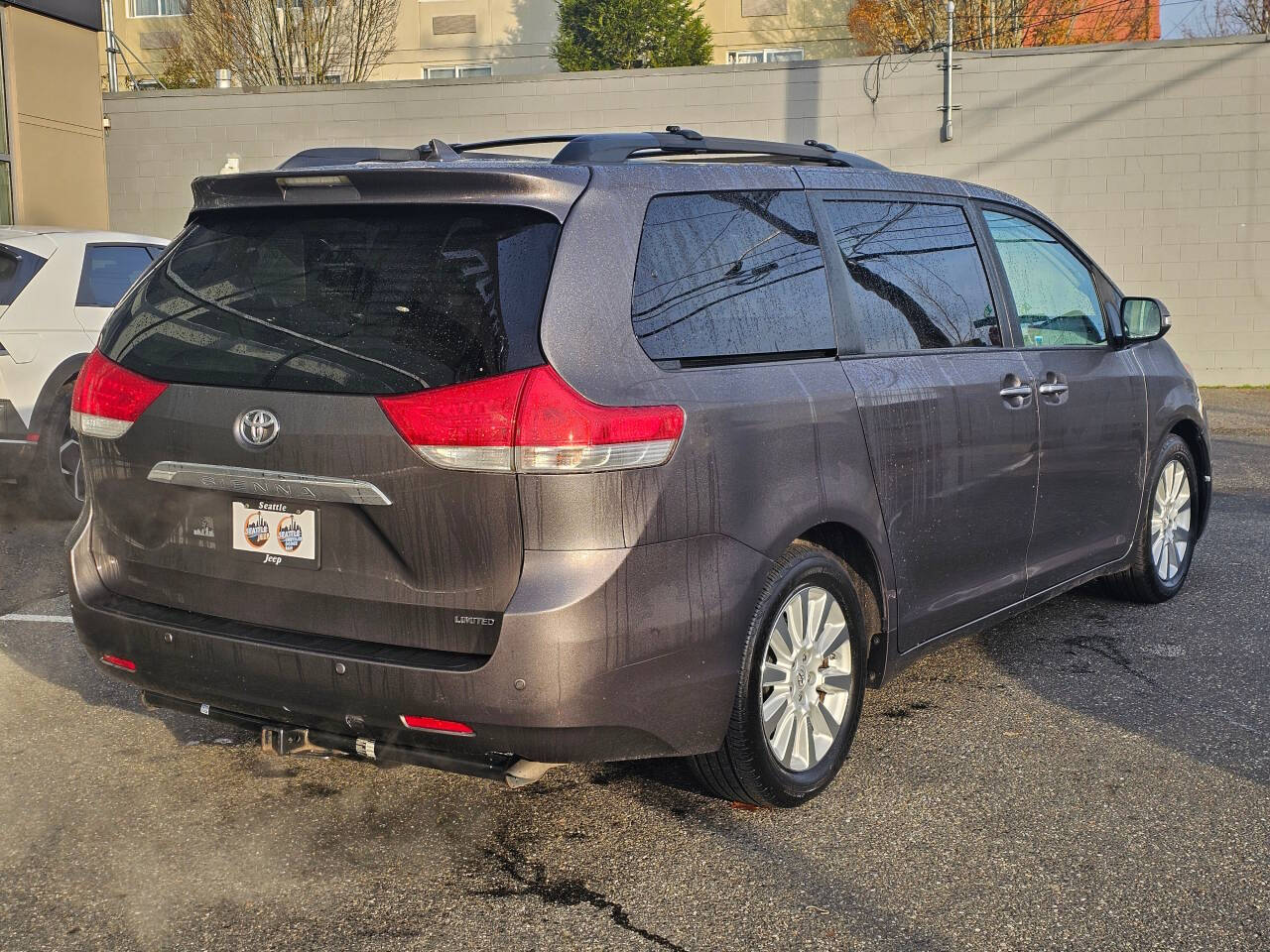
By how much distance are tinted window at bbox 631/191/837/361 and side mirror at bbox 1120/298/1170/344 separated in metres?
2.18

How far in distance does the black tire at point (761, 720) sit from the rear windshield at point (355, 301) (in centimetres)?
96

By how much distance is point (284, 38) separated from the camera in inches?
917

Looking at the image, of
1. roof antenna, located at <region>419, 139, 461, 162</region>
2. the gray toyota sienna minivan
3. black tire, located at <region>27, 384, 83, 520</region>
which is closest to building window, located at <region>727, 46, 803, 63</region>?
black tire, located at <region>27, 384, 83, 520</region>

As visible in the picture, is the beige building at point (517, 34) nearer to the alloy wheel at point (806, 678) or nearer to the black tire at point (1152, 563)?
the black tire at point (1152, 563)

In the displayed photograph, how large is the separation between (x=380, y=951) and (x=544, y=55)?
25948mm

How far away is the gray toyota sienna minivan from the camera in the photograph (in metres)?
3.17

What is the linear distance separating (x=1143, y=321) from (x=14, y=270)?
243 inches

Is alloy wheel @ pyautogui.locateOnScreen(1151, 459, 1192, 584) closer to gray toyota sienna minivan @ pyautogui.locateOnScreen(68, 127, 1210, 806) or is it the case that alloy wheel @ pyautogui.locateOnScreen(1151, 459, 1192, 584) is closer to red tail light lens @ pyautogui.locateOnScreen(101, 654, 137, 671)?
gray toyota sienna minivan @ pyautogui.locateOnScreen(68, 127, 1210, 806)

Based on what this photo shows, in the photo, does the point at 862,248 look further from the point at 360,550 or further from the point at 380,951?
the point at 380,951

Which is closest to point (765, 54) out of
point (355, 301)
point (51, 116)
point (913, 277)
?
point (51, 116)

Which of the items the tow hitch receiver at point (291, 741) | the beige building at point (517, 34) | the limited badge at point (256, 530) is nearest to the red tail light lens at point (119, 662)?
the tow hitch receiver at point (291, 741)

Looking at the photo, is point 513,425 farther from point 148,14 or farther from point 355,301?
point 148,14

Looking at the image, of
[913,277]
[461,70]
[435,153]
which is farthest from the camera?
[461,70]

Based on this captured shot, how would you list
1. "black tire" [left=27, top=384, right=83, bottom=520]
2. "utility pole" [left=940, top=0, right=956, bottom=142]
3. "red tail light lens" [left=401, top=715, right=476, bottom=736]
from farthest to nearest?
"utility pole" [left=940, top=0, right=956, bottom=142] < "black tire" [left=27, top=384, right=83, bottom=520] < "red tail light lens" [left=401, top=715, right=476, bottom=736]
